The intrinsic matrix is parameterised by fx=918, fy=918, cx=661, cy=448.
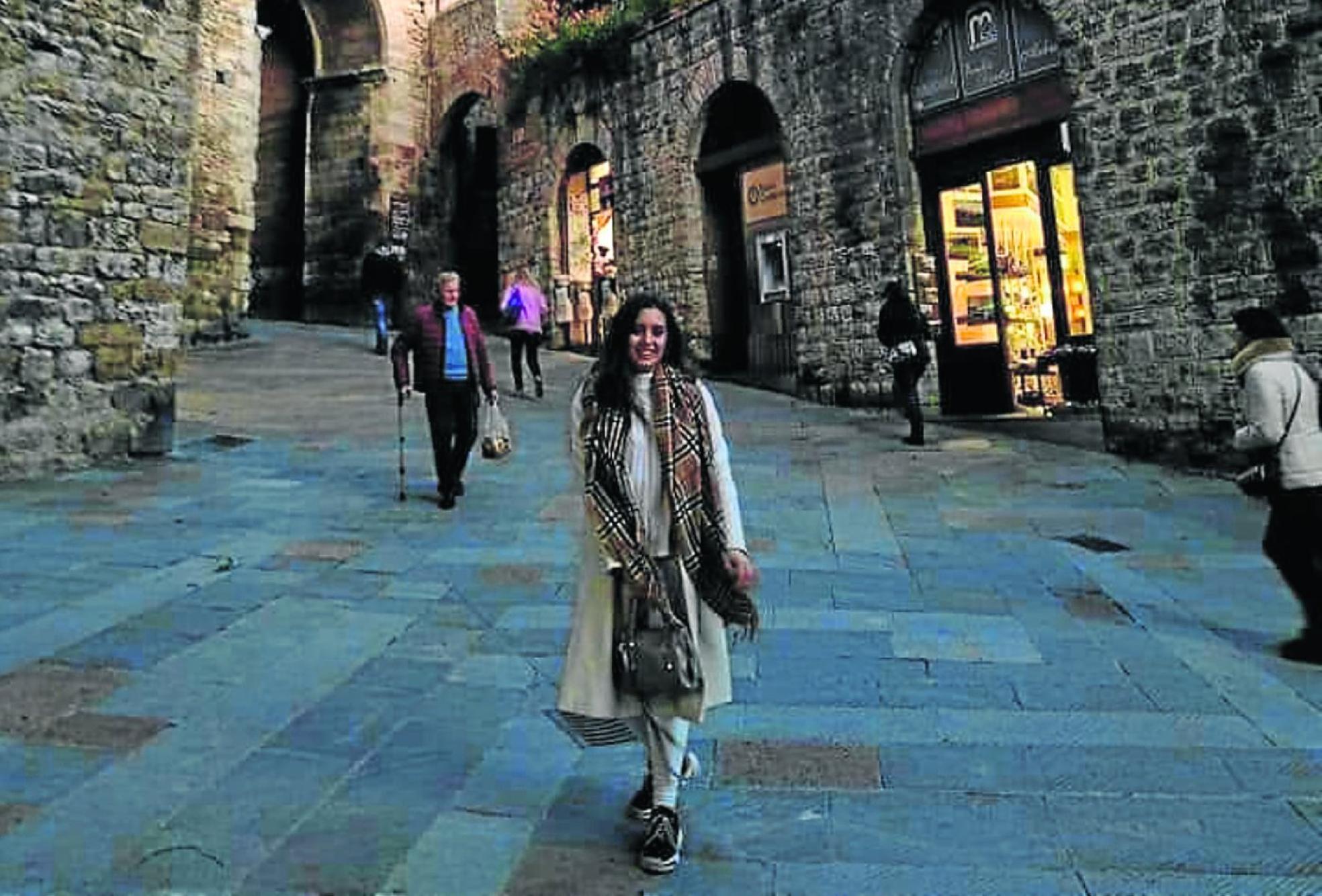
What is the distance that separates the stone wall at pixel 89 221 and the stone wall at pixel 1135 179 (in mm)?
7570

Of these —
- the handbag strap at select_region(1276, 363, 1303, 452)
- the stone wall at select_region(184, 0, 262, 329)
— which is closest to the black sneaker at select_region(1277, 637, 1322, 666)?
the handbag strap at select_region(1276, 363, 1303, 452)

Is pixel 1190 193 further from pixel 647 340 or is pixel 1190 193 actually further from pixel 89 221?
pixel 89 221

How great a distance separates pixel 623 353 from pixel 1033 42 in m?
9.75

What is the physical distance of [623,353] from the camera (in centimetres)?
Result: 236

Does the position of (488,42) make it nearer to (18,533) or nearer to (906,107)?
(906,107)

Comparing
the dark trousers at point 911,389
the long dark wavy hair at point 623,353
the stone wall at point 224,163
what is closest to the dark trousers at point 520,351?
the dark trousers at point 911,389

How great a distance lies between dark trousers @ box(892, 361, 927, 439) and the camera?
30.0 feet

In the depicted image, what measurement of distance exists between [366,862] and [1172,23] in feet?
31.2

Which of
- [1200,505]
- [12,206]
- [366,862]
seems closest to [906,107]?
[1200,505]

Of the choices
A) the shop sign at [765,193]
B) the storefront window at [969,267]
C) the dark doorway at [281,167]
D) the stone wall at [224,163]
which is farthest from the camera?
the dark doorway at [281,167]

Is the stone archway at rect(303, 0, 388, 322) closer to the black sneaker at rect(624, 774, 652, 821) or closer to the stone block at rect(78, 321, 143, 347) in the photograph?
the stone block at rect(78, 321, 143, 347)

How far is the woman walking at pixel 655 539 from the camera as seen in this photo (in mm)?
2213

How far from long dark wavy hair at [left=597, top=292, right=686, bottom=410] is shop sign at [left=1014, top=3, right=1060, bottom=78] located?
923cm

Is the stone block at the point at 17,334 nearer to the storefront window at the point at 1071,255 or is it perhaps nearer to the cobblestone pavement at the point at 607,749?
the cobblestone pavement at the point at 607,749
